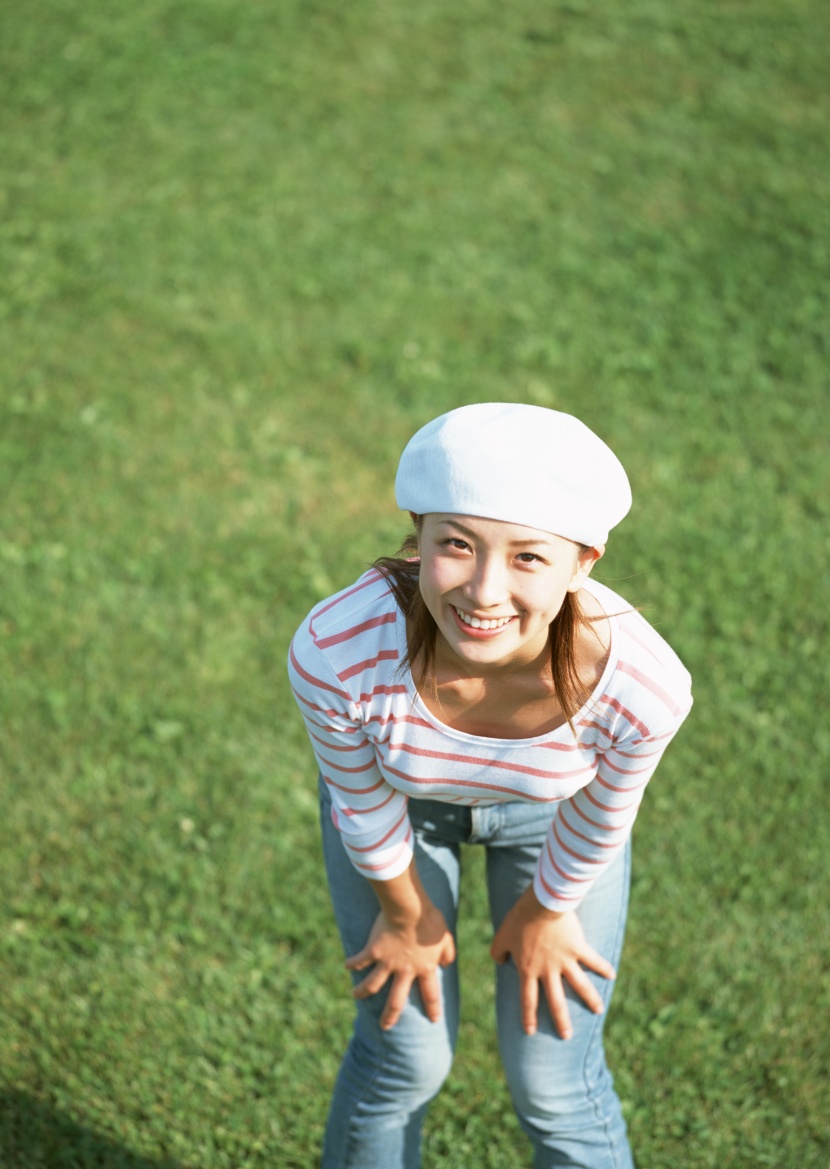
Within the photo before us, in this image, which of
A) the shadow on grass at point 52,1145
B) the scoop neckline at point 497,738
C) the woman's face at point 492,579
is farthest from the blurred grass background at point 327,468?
the woman's face at point 492,579

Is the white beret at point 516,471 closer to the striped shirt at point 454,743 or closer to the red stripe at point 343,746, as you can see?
the striped shirt at point 454,743

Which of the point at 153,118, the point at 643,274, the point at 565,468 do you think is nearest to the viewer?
the point at 565,468

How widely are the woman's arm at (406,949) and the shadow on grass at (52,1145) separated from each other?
1039 mm

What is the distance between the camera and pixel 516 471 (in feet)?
6.29

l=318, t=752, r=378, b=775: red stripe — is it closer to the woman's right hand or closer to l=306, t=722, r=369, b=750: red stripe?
l=306, t=722, r=369, b=750: red stripe

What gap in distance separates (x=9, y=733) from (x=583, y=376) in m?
3.39

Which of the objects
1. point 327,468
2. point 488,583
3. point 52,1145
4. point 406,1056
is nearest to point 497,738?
point 488,583

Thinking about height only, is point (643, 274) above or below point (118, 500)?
above

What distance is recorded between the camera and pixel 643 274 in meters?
6.82

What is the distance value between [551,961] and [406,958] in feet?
1.05

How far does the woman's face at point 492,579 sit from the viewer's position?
6.51 ft

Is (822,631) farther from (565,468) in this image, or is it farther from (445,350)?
(565,468)

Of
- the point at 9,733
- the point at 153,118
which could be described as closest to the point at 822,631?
the point at 9,733

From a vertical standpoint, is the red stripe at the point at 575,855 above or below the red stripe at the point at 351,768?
below
